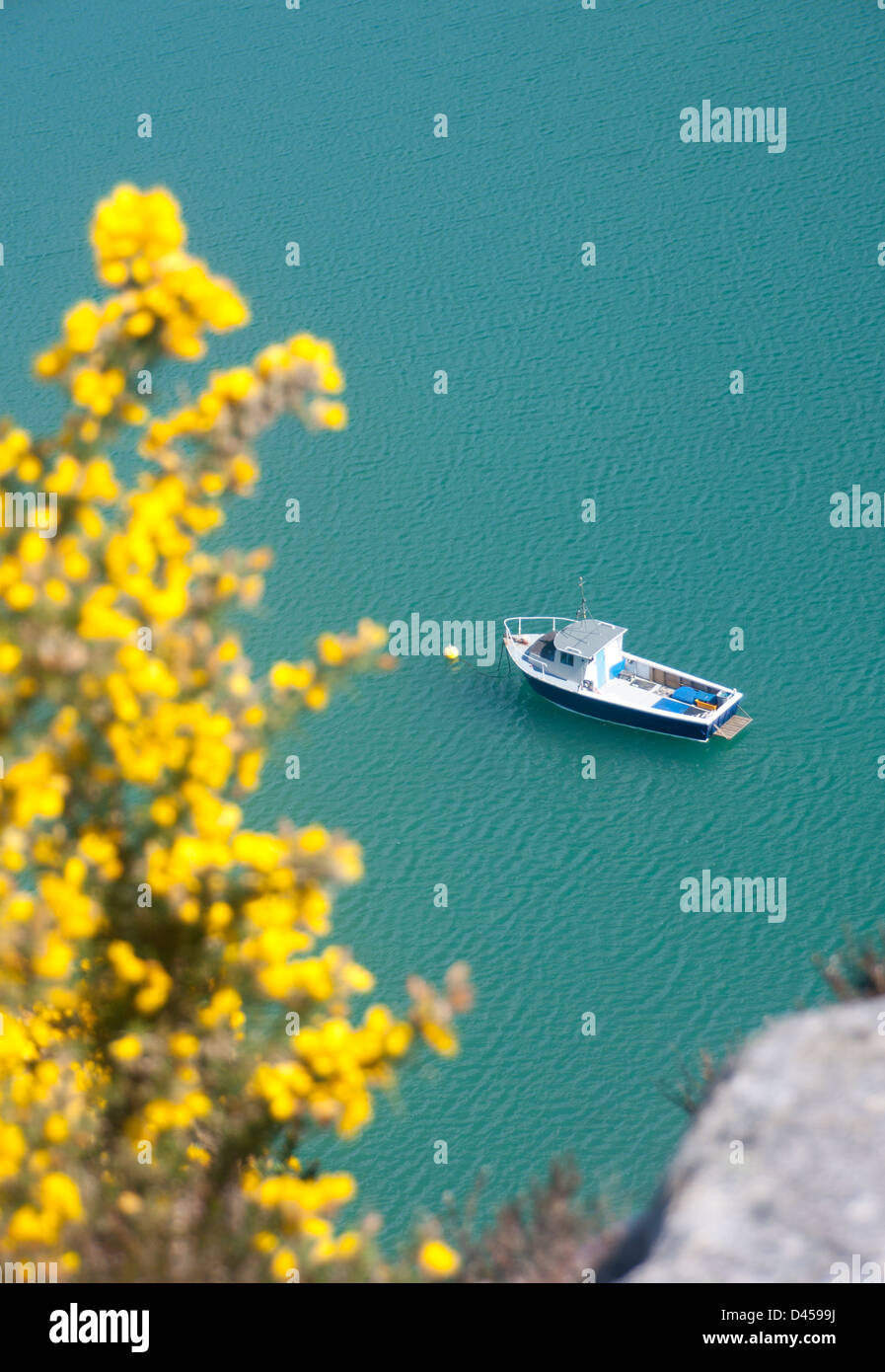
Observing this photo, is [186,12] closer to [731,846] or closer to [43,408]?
[43,408]

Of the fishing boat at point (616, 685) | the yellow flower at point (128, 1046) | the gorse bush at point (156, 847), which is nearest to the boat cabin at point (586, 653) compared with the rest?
the fishing boat at point (616, 685)

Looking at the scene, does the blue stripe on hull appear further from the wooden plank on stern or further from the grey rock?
the grey rock

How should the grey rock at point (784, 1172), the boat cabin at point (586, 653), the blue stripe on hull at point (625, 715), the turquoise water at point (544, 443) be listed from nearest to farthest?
the grey rock at point (784, 1172), the turquoise water at point (544, 443), the blue stripe on hull at point (625, 715), the boat cabin at point (586, 653)

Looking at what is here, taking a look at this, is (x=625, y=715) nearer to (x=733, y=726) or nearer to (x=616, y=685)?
(x=616, y=685)

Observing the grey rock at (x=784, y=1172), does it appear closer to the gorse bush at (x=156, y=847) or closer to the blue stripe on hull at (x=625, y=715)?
the gorse bush at (x=156, y=847)

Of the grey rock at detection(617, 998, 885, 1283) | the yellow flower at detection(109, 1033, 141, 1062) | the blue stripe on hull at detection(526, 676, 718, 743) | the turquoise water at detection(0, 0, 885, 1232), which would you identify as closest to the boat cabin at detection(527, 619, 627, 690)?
the blue stripe on hull at detection(526, 676, 718, 743)

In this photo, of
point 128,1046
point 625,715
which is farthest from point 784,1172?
point 625,715

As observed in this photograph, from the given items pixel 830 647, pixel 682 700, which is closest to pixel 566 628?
pixel 682 700
